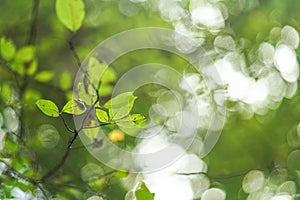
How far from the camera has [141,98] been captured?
105cm

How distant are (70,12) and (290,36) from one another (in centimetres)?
66

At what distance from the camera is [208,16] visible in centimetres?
116

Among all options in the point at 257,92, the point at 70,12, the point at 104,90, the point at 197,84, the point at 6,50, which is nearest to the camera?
the point at 70,12

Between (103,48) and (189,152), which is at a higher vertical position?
(103,48)

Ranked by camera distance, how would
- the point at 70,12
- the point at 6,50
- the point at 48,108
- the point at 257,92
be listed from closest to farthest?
the point at 48,108 < the point at 70,12 < the point at 6,50 < the point at 257,92

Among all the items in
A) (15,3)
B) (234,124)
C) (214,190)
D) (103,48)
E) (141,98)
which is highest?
(15,3)

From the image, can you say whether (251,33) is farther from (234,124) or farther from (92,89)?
(92,89)

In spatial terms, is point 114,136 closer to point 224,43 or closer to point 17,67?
point 17,67

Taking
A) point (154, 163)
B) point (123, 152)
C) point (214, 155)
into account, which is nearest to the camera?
point (154, 163)

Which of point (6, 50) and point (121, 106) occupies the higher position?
point (6, 50)

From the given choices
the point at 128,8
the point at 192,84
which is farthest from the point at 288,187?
the point at 128,8

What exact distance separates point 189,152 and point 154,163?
0.59ft

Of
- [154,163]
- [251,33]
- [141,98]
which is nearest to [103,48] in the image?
[141,98]

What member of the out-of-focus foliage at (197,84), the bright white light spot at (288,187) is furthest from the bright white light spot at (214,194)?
the bright white light spot at (288,187)
